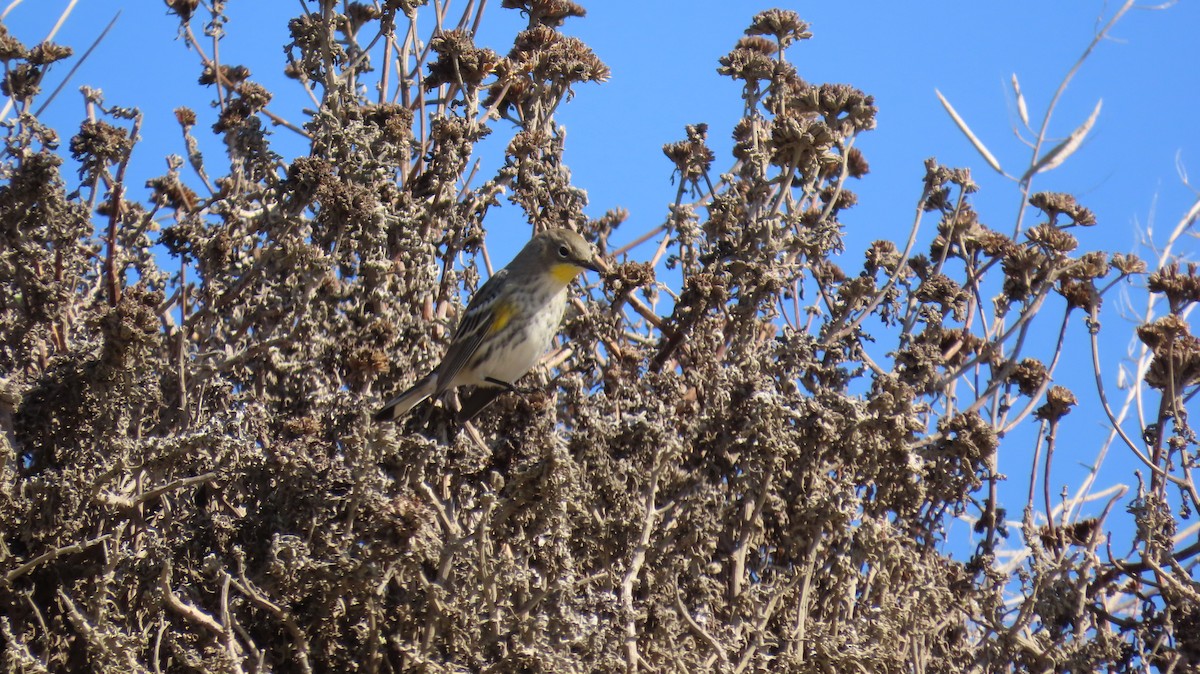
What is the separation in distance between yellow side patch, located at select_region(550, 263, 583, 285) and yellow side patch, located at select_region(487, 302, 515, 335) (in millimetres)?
222

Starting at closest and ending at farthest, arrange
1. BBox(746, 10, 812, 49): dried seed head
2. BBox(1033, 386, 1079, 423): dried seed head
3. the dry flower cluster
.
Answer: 1. the dry flower cluster
2. BBox(1033, 386, 1079, 423): dried seed head
3. BBox(746, 10, 812, 49): dried seed head

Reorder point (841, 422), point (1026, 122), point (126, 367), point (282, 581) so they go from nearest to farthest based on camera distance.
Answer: point (282, 581), point (126, 367), point (841, 422), point (1026, 122)

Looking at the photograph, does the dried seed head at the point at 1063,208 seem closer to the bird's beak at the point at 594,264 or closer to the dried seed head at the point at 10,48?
the bird's beak at the point at 594,264

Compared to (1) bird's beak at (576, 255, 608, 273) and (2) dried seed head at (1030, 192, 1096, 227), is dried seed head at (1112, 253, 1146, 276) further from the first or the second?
(1) bird's beak at (576, 255, 608, 273)

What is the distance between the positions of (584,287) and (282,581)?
79.4 inches

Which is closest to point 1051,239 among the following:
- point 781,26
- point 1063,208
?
point 1063,208

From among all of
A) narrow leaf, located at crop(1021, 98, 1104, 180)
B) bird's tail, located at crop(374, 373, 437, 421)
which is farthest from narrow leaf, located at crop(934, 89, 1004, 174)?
bird's tail, located at crop(374, 373, 437, 421)

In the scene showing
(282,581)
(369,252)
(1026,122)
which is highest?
(1026,122)

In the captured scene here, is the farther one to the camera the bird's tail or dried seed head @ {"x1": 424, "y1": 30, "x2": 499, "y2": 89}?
dried seed head @ {"x1": 424, "y1": 30, "x2": 499, "y2": 89}

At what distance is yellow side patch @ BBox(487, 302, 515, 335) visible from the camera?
556cm

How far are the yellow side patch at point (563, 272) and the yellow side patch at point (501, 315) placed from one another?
0.73 ft

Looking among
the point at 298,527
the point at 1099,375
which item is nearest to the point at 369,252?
the point at 298,527

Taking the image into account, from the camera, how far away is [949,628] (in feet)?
16.5

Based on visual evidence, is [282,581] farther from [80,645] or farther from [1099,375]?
[1099,375]
